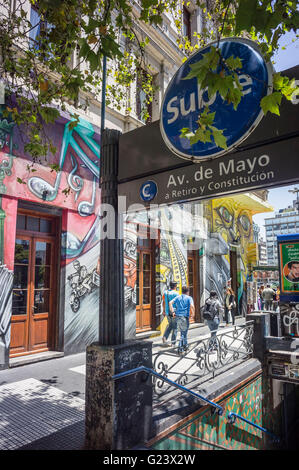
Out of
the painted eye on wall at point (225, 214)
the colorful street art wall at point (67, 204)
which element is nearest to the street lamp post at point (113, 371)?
the colorful street art wall at point (67, 204)

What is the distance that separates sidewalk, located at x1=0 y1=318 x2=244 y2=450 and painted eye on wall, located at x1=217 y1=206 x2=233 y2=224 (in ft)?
34.9

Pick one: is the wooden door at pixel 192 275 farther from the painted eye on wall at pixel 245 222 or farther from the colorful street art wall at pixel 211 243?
the painted eye on wall at pixel 245 222

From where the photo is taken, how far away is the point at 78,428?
13.1ft

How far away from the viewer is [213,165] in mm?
3006

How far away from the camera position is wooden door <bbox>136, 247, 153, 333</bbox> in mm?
10375

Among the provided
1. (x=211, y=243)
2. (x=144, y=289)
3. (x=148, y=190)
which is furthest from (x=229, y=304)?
(x=148, y=190)

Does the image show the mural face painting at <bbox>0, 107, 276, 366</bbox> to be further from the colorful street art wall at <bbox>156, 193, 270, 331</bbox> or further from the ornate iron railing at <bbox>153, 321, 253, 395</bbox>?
the ornate iron railing at <bbox>153, 321, 253, 395</bbox>

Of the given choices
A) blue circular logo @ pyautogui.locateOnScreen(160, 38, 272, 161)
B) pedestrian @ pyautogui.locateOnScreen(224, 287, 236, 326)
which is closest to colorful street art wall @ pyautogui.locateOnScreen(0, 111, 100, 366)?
blue circular logo @ pyautogui.locateOnScreen(160, 38, 272, 161)

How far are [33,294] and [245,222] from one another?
45.9 ft

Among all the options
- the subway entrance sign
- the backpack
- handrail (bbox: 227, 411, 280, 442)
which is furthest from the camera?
the backpack

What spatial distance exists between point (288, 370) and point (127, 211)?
6.34 m

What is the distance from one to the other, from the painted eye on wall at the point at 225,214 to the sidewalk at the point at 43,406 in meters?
10.6
